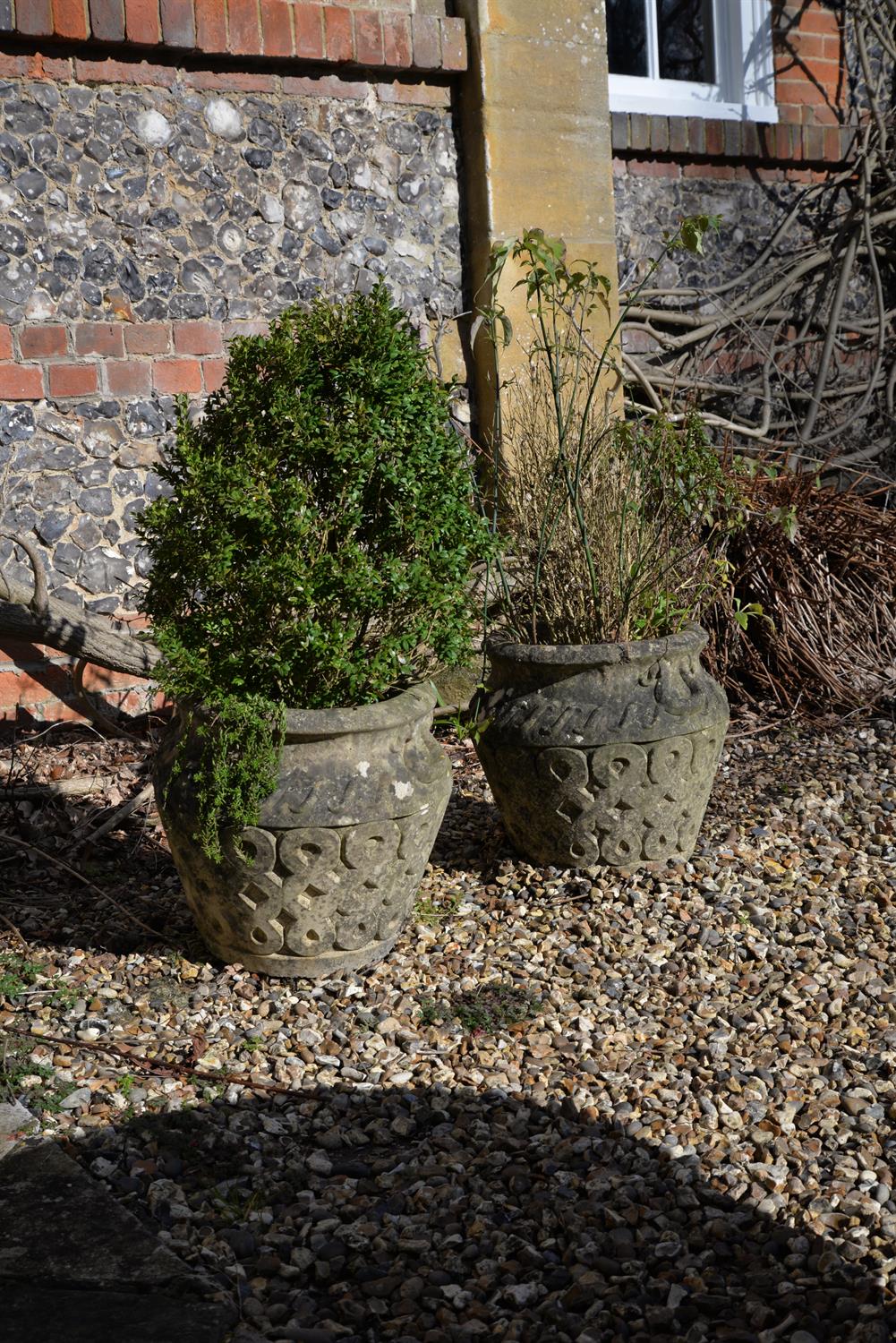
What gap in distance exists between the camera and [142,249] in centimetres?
479

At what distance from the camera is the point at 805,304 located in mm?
7148

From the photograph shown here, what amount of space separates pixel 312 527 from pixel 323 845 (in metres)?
0.72

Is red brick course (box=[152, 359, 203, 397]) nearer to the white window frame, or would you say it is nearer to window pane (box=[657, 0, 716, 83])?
the white window frame

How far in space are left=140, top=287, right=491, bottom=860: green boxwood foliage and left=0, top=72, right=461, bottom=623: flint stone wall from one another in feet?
5.88

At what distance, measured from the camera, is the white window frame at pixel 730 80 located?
6855 mm

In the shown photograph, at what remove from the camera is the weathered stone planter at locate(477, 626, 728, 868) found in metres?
3.47

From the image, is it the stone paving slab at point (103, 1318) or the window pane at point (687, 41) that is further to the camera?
the window pane at point (687, 41)

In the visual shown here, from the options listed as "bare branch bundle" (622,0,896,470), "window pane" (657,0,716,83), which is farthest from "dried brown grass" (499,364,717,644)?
"window pane" (657,0,716,83)

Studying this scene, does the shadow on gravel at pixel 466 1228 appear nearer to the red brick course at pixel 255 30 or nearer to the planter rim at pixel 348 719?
the planter rim at pixel 348 719

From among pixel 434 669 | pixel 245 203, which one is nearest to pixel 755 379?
pixel 245 203

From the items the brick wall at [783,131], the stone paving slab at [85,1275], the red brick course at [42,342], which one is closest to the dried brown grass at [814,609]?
the brick wall at [783,131]

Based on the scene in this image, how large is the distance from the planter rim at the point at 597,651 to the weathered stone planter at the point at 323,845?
0.54 meters

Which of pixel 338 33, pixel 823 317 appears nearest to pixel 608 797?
pixel 338 33

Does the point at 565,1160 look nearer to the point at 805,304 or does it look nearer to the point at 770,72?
the point at 805,304
